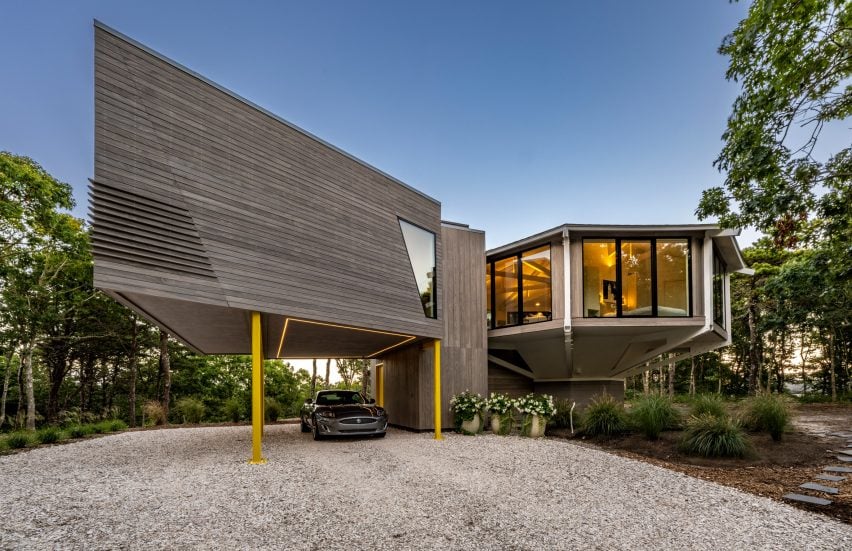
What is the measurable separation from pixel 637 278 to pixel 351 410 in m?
7.67

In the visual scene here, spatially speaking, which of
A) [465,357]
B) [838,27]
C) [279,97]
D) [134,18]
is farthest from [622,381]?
[134,18]

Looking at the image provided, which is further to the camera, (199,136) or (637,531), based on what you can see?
(199,136)

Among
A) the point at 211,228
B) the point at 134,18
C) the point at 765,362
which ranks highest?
the point at 134,18

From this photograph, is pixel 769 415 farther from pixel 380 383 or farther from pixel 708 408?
pixel 380 383

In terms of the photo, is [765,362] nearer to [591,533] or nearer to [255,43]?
[591,533]

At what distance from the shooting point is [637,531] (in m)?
3.95

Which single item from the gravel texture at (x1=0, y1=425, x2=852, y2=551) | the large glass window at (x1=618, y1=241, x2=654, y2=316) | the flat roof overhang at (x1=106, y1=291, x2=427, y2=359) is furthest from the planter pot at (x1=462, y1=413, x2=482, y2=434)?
the large glass window at (x1=618, y1=241, x2=654, y2=316)

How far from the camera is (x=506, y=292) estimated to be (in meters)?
12.5

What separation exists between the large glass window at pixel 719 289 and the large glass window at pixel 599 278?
3.08m

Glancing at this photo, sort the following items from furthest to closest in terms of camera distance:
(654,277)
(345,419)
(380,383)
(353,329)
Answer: (380,383), (654,277), (345,419), (353,329)

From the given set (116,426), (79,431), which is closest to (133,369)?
(116,426)

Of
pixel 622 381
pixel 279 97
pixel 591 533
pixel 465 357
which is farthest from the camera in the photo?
pixel 279 97

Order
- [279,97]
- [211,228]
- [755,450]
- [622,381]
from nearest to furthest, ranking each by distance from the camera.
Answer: [211,228] → [755,450] → [622,381] → [279,97]

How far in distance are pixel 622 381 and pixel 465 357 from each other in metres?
6.22
